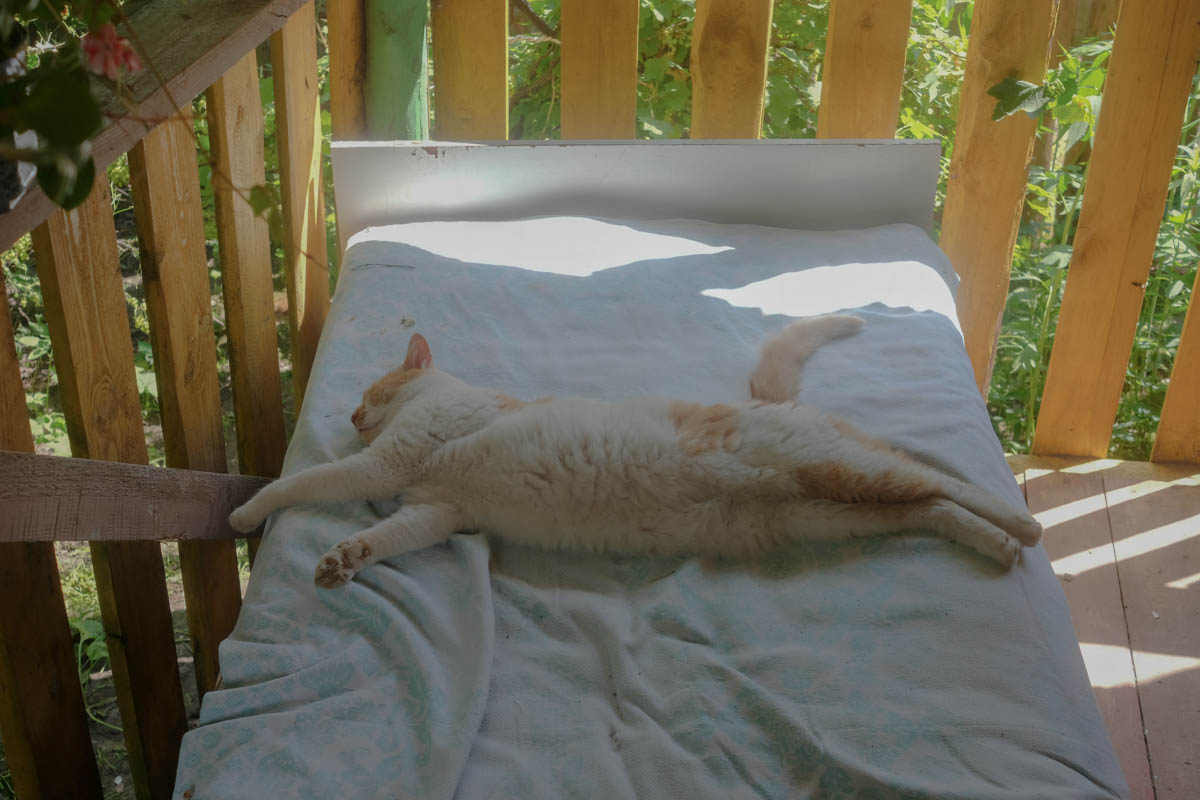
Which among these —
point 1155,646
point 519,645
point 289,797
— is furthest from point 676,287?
point 289,797

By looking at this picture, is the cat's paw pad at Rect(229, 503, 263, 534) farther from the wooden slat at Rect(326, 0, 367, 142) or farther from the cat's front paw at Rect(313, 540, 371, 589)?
the wooden slat at Rect(326, 0, 367, 142)

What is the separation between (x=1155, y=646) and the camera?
7.65 feet

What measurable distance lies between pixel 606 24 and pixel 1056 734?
2.22m

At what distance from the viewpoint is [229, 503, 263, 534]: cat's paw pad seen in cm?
175

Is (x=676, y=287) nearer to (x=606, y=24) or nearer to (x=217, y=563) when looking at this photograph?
(x=606, y=24)

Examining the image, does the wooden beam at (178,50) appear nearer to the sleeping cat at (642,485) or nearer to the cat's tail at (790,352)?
the sleeping cat at (642,485)

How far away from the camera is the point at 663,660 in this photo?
54.7 inches

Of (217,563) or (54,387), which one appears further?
(54,387)

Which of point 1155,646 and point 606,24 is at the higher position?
point 606,24

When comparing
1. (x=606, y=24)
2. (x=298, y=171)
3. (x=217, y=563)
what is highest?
(x=606, y=24)

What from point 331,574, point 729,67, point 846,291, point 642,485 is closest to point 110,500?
point 331,574

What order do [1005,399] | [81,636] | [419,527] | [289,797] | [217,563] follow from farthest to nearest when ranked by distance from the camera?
[1005,399], [81,636], [217,563], [419,527], [289,797]

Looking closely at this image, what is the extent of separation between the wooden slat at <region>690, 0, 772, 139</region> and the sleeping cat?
1400 mm

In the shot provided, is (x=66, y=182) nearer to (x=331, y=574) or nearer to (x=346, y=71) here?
(x=331, y=574)
